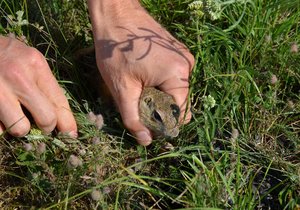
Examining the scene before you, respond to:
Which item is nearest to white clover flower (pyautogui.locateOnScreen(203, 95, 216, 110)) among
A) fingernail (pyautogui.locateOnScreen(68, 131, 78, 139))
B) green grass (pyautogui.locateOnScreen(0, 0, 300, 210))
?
green grass (pyautogui.locateOnScreen(0, 0, 300, 210))

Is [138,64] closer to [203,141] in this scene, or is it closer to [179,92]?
[179,92]

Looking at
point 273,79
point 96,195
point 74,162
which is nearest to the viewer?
point 96,195

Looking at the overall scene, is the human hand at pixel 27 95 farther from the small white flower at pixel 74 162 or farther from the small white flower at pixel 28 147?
the small white flower at pixel 74 162

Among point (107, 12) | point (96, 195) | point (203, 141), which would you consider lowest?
point (203, 141)

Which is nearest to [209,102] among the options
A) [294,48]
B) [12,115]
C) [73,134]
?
[294,48]

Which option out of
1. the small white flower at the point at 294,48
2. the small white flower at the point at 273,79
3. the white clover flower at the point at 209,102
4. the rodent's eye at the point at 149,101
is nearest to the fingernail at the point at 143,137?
the rodent's eye at the point at 149,101

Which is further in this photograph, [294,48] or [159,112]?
[294,48]
